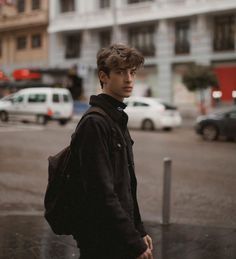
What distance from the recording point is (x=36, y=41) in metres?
41.6

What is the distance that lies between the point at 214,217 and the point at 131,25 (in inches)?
1193

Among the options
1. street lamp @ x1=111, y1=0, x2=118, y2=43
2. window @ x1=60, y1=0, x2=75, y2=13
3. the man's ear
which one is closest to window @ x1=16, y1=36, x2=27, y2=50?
window @ x1=60, y1=0, x2=75, y2=13

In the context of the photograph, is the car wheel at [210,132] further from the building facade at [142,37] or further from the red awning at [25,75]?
the red awning at [25,75]

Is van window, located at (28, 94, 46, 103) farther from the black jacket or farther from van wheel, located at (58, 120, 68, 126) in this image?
the black jacket

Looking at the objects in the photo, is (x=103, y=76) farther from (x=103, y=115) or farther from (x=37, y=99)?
(x=37, y=99)

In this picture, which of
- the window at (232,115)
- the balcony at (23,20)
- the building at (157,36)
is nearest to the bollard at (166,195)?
the window at (232,115)

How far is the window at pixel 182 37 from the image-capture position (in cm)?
3328

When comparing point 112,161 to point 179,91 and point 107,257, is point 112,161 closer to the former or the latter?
point 107,257

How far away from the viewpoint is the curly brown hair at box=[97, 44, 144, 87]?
8.22ft

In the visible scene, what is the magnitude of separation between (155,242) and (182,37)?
96.9 feet

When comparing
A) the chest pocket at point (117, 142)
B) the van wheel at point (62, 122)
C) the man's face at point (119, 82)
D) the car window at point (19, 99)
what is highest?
the man's face at point (119, 82)

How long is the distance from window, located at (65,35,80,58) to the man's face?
37.2 metres

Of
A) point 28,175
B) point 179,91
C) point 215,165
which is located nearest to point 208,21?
point 179,91

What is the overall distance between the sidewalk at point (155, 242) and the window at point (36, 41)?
3643 centimetres
